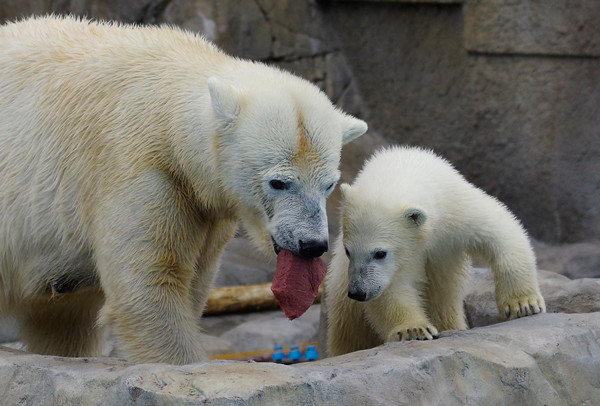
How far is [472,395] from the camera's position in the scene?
298cm

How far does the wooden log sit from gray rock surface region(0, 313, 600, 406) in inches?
137

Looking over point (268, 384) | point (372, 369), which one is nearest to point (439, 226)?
point (372, 369)

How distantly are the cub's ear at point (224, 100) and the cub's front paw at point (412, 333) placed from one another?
1.20m

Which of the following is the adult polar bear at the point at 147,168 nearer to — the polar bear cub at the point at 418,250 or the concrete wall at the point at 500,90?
the polar bear cub at the point at 418,250

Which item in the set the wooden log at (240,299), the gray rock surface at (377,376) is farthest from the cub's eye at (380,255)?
the wooden log at (240,299)

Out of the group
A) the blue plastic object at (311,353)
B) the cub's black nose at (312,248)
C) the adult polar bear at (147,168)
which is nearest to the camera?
the cub's black nose at (312,248)

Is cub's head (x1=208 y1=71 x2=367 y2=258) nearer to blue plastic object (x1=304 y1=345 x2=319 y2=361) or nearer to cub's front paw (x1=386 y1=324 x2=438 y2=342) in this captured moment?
cub's front paw (x1=386 y1=324 x2=438 y2=342)

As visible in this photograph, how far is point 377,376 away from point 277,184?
0.81 metres

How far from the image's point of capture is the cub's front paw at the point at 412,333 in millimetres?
3678

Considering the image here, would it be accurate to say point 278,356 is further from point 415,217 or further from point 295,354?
point 415,217

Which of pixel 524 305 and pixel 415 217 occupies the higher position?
pixel 415 217

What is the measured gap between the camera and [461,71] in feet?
25.3

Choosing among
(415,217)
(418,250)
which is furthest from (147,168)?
(418,250)

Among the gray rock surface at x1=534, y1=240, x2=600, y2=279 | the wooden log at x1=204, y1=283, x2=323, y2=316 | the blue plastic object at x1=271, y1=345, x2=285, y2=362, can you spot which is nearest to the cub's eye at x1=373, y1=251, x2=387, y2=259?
the blue plastic object at x1=271, y1=345, x2=285, y2=362
